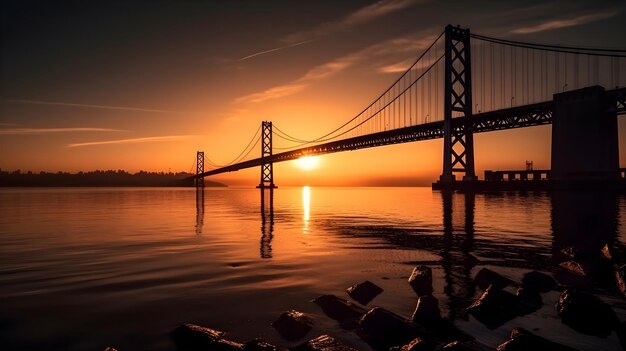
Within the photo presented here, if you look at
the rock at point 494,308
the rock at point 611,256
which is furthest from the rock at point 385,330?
the rock at point 611,256

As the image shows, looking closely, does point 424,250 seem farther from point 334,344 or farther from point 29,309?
point 29,309

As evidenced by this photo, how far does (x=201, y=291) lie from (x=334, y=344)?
117 inches

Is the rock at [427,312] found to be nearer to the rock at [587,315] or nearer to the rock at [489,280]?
the rock at [587,315]

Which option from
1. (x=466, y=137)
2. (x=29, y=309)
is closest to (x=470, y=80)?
(x=466, y=137)

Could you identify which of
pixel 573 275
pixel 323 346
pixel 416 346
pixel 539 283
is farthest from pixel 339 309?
pixel 573 275

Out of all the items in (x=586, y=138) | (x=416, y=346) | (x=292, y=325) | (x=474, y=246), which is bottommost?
(x=474, y=246)

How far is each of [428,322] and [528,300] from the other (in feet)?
5.93

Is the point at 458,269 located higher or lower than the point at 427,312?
lower

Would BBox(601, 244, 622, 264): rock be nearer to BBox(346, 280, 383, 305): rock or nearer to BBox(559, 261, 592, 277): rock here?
BBox(559, 261, 592, 277): rock

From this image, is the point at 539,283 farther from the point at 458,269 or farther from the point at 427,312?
the point at 427,312

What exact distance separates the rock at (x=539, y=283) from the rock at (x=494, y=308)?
1.07 metres

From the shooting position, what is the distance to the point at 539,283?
19.2 feet

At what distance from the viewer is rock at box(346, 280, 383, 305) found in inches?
214

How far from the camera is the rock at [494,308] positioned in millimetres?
4516
